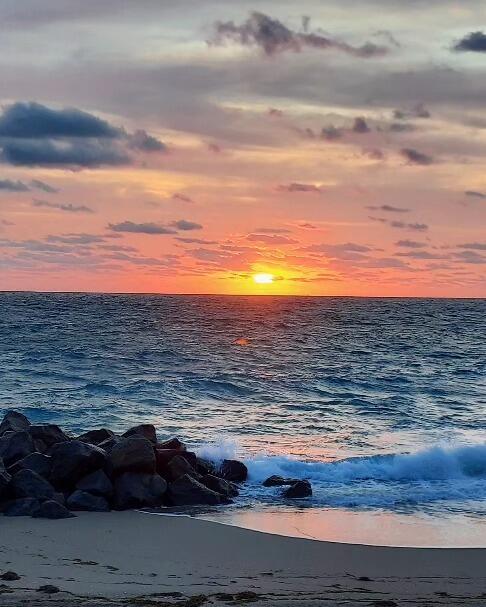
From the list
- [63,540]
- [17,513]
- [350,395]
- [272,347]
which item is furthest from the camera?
[272,347]

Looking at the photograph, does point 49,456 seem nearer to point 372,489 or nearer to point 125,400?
point 372,489

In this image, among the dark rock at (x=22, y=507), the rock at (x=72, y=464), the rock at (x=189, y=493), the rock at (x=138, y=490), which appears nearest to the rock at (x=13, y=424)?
the rock at (x=72, y=464)

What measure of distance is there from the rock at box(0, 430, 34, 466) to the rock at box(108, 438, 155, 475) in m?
2.02

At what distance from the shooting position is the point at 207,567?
1221 centimetres

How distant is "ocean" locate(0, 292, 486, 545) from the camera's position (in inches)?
661

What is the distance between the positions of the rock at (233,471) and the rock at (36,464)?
3974 millimetres

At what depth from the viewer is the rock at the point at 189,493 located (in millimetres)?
16656

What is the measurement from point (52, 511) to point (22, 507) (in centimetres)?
57

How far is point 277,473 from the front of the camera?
1977cm

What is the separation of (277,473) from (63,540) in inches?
282

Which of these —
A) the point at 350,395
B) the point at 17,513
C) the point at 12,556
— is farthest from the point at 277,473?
the point at 350,395

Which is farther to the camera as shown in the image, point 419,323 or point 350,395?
point 419,323

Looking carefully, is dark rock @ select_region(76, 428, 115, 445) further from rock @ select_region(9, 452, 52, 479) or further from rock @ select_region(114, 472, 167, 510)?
rock @ select_region(114, 472, 167, 510)

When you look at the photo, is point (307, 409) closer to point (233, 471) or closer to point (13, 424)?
point (233, 471)
